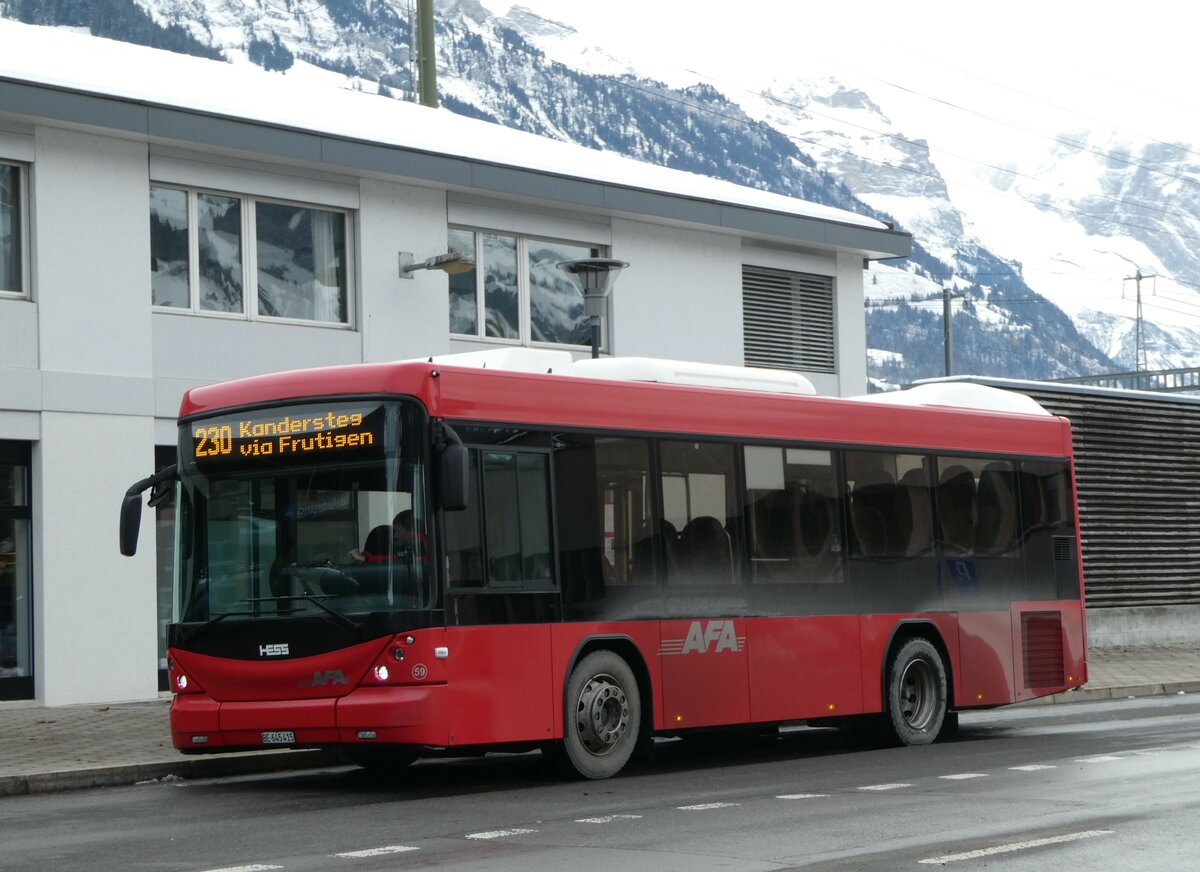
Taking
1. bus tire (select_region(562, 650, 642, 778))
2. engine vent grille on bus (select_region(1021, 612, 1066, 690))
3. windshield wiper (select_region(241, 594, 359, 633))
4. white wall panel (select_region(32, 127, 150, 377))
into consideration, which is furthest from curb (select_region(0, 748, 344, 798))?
white wall panel (select_region(32, 127, 150, 377))

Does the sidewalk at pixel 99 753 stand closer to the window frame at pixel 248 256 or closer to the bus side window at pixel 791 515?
the bus side window at pixel 791 515

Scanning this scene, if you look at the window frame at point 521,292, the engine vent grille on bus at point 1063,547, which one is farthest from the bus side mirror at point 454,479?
the window frame at point 521,292

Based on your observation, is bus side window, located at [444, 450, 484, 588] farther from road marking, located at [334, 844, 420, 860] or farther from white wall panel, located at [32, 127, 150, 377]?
white wall panel, located at [32, 127, 150, 377]

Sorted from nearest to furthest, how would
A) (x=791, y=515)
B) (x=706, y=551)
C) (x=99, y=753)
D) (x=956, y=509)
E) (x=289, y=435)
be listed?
(x=289, y=435) → (x=706, y=551) → (x=99, y=753) → (x=791, y=515) → (x=956, y=509)

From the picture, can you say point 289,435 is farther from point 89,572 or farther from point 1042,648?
point 89,572

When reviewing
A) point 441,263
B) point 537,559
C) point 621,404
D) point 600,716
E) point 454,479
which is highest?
point 441,263

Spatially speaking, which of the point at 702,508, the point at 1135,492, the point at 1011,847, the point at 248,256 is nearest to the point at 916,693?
Result: the point at 702,508

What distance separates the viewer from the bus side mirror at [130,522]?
13.6m

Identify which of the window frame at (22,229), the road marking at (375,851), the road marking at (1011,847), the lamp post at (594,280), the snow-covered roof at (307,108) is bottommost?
the road marking at (1011,847)

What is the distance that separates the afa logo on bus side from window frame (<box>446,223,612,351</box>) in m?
11.2

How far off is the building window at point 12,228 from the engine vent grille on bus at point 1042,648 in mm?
11400

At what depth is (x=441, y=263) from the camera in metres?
23.9

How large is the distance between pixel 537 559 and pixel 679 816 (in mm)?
2676

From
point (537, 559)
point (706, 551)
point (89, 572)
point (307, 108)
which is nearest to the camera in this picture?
point (537, 559)
